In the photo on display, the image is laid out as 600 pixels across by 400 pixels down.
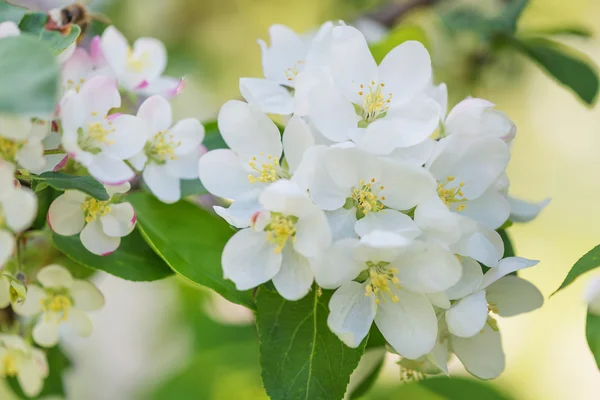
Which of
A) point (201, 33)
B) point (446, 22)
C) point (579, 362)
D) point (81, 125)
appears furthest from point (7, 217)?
point (201, 33)

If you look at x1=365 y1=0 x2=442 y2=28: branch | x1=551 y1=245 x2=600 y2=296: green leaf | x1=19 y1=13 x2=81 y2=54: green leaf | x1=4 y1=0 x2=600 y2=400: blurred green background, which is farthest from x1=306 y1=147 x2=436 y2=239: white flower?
x1=365 y1=0 x2=442 y2=28: branch

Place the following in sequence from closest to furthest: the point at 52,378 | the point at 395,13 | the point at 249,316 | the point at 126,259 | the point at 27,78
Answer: the point at 27,78 < the point at 126,259 < the point at 52,378 < the point at 395,13 < the point at 249,316

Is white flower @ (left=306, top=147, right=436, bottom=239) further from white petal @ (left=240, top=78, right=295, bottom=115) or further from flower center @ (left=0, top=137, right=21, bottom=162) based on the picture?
flower center @ (left=0, top=137, right=21, bottom=162)

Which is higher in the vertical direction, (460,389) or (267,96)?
(267,96)

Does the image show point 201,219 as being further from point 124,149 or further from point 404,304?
point 404,304

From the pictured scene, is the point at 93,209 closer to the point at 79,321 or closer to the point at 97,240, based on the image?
the point at 97,240

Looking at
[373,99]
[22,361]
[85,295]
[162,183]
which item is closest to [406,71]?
[373,99]
